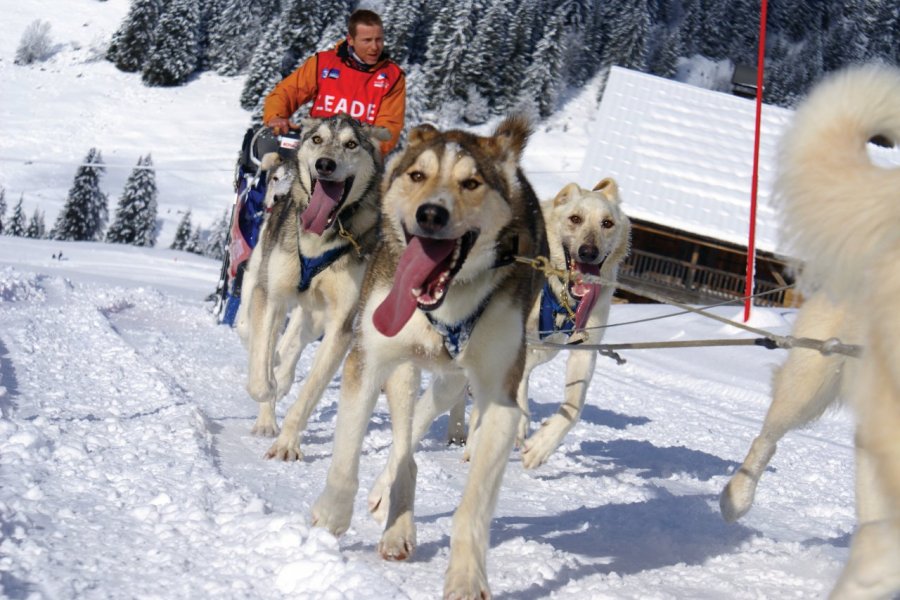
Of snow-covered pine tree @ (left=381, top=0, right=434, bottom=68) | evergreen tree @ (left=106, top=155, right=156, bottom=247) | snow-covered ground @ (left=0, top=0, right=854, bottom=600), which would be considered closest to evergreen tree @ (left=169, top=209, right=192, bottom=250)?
evergreen tree @ (left=106, top=155, right=156, bottom=247)

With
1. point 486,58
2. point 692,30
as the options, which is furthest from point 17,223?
point 692,30

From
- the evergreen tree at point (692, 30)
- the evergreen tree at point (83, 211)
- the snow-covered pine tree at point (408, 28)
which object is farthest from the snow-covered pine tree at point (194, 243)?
the evergreen tree at point (692, 30)

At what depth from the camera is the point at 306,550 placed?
284 centimetres

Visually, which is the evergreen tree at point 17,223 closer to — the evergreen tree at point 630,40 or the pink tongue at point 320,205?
the pink tongue at point 320,205

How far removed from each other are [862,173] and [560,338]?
3.49 meters

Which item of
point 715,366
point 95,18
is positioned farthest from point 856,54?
point 715,366

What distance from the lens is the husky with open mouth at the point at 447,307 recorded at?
9.66ft

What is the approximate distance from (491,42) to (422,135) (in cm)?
5958

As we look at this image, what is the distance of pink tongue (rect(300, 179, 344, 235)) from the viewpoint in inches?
191

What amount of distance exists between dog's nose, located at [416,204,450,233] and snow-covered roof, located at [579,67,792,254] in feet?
65.3

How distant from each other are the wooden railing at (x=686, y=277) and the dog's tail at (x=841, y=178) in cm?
2384

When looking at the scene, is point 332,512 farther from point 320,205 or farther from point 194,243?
point 194,243

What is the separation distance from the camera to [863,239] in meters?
2.00

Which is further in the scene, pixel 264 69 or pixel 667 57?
pixel 667 57
